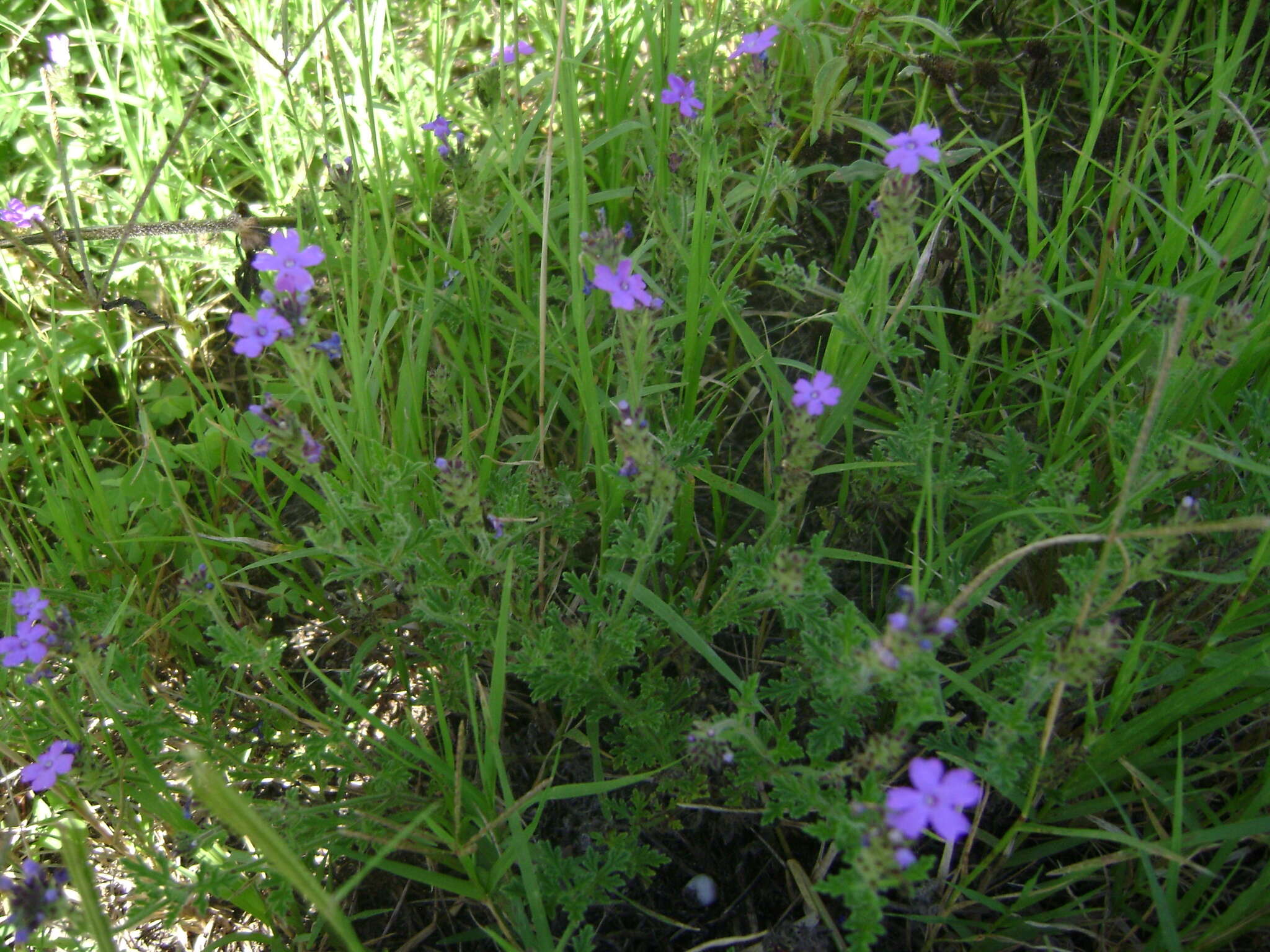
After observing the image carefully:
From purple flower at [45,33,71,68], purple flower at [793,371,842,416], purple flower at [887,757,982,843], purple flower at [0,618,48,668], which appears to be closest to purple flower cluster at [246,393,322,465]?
purple flower at [0,618,48,668]

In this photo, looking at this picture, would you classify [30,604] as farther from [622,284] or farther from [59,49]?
[59,49]

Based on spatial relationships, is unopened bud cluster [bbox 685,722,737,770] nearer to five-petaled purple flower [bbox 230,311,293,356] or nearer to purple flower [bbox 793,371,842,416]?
purple flower [bbox 793,371,842,416]

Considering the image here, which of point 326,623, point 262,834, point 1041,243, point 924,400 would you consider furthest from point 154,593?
point 1041,243

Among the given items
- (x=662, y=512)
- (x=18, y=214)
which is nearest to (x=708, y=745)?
(x=662, y=512)

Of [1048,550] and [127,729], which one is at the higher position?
[127,729]

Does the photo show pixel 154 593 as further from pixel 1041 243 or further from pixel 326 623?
pixel 1041 243

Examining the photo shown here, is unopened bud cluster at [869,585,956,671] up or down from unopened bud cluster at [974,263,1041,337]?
down
